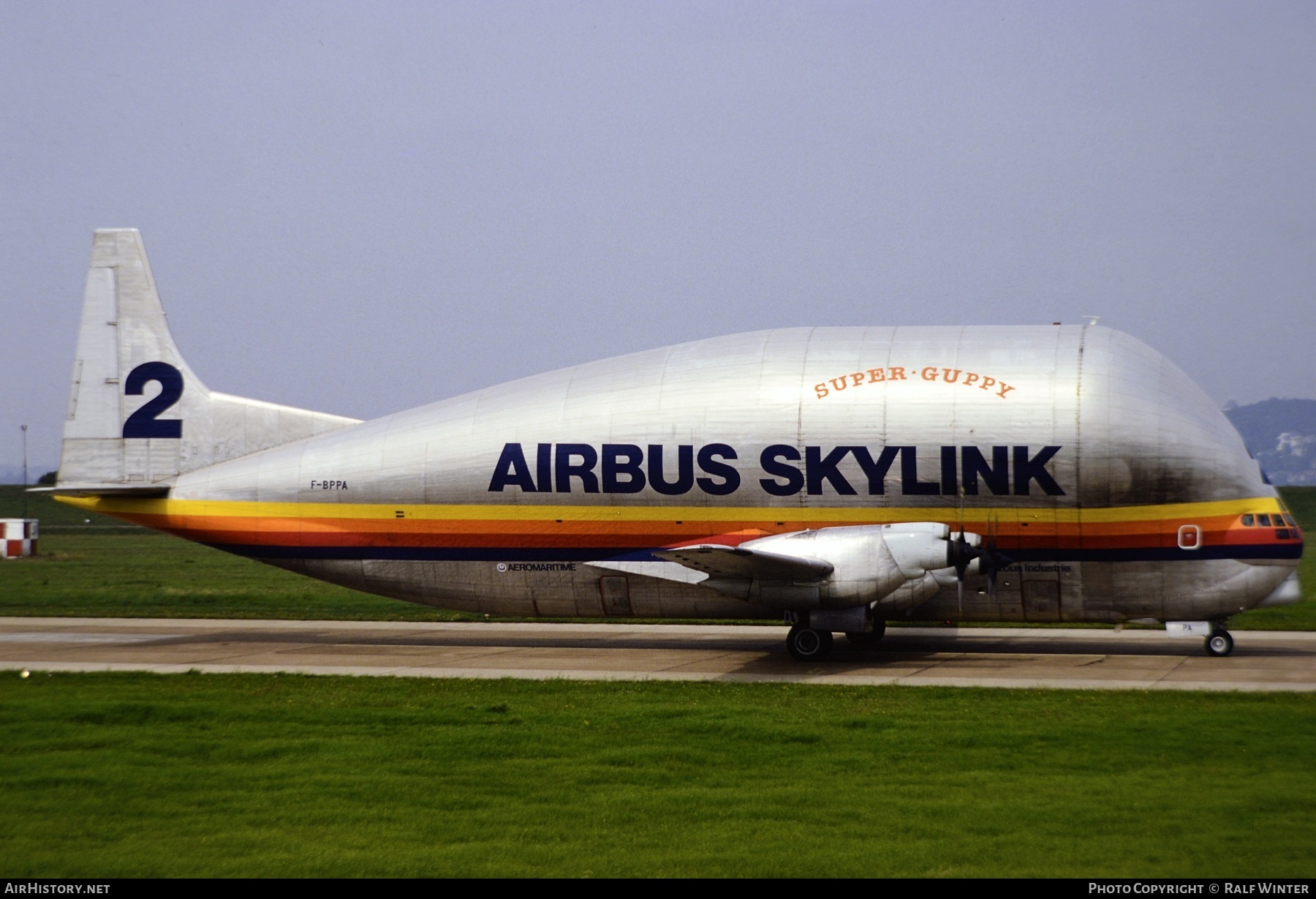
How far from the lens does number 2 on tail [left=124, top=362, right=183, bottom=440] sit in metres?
29.2

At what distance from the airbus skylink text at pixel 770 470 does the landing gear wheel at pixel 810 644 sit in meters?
2.81

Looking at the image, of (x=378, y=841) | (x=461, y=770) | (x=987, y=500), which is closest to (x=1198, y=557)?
(x=987, y=500)

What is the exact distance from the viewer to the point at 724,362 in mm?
26719

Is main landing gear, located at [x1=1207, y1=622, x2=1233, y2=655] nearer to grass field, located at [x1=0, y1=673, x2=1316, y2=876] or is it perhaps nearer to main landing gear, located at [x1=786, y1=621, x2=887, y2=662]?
grass field, located at [x1=0, y1=673, x2=1316, y2=876]

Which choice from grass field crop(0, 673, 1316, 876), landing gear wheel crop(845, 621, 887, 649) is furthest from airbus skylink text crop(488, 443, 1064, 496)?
grass field crop(0, 673, 1316, 876)

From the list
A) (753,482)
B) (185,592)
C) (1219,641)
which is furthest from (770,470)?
(185,592)

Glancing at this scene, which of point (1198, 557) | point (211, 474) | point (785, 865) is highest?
point (211, 474)

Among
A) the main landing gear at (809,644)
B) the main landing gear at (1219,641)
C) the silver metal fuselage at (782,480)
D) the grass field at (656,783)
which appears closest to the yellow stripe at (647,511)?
the silver metal fuselage at (782,480)

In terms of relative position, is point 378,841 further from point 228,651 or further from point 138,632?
point 138,632

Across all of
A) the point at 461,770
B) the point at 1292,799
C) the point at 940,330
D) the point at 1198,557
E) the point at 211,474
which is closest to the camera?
the point at 1292,799

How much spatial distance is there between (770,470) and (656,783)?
1203 centimetres

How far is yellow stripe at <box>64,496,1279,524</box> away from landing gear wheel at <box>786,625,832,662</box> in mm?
2286

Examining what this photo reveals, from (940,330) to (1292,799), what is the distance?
50.2ft

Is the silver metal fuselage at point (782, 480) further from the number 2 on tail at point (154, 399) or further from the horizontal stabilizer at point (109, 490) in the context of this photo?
the number 2 on tail at point (154, 399)
